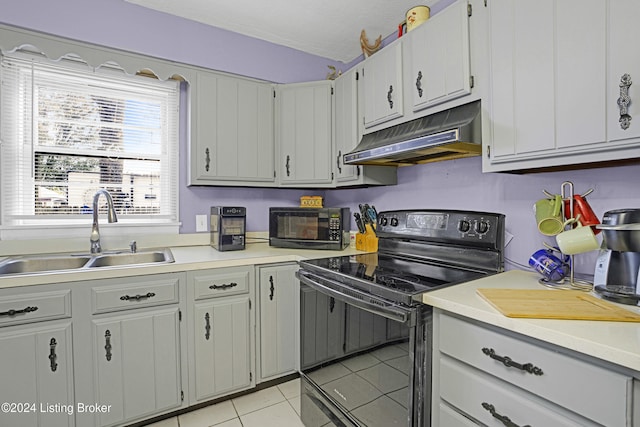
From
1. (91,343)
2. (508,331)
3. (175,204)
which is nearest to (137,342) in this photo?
→ (91,343)

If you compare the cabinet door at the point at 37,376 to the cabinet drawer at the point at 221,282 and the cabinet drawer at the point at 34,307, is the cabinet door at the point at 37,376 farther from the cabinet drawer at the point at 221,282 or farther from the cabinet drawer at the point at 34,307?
the cabinet drawer at the point at 221,282

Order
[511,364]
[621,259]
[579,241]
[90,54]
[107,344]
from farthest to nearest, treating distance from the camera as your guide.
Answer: [90,54] → [107,344] → [579,241] → [621,259] → [511,364]

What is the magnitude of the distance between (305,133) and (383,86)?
0.73 meters

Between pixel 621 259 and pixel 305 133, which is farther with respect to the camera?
pixel 305 133

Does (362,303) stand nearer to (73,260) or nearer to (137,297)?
(137,297)

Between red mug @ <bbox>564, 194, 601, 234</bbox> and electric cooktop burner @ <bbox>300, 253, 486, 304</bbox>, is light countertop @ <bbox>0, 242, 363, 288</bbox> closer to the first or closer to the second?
electric cooktop burner @ <bbox>300, 253, 486, 304</bbox>

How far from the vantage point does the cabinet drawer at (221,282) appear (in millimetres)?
1783

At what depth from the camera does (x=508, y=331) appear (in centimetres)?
94

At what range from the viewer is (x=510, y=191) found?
156 cm

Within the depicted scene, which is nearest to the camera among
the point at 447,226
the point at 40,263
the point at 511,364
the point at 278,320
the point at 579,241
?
the point at 511,364

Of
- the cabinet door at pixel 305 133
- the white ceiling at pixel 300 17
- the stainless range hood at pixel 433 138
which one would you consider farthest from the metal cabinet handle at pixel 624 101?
the cabinet door at pixel 305 133

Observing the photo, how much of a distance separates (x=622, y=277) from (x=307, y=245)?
162 cm

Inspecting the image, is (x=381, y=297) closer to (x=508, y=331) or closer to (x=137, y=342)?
(x=508, y=331)

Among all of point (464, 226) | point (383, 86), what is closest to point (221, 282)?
point (464, 226)
